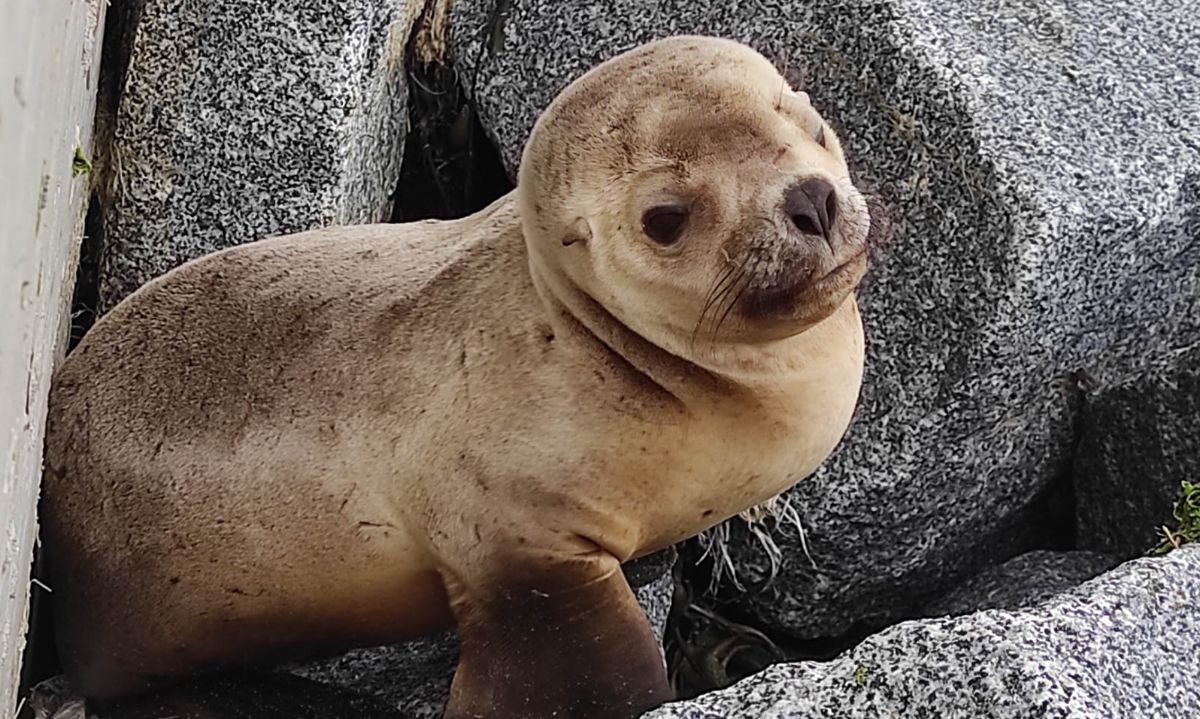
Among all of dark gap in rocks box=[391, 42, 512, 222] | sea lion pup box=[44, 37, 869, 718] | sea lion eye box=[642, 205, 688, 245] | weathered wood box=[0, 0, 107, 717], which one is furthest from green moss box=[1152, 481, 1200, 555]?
weathered wood box=[0, 0, 107, 717]

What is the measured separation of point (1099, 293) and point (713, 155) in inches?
57.9

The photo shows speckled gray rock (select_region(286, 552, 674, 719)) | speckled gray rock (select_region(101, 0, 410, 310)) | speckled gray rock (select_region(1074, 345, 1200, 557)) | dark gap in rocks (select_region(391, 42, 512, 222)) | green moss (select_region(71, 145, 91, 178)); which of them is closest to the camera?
green moss (select_region(71, 145, 91, 178))

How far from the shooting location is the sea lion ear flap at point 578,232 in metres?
2.67

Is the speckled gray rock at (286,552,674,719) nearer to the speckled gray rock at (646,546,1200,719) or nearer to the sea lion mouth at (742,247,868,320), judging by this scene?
the sea lion mouth at (742,247,868,320)

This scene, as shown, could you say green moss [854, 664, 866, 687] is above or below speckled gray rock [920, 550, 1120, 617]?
above

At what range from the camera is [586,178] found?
2.66 m

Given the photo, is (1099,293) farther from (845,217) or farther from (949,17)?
(845,217)

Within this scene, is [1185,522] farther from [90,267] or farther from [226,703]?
[90,267]

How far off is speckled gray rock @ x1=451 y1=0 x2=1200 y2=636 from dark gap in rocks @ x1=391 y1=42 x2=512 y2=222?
73 cm

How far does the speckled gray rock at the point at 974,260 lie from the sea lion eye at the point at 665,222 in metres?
1.19

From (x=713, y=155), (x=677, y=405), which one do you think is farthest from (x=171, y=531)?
(x=713, y=155)

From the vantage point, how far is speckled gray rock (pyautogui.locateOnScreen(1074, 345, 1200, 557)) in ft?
11.5

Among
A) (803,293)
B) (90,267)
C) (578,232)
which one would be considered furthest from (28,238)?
(90,267)

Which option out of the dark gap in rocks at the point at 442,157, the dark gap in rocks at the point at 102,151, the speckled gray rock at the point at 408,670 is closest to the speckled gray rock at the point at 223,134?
the dark gap in rocks at the point at 102,151
